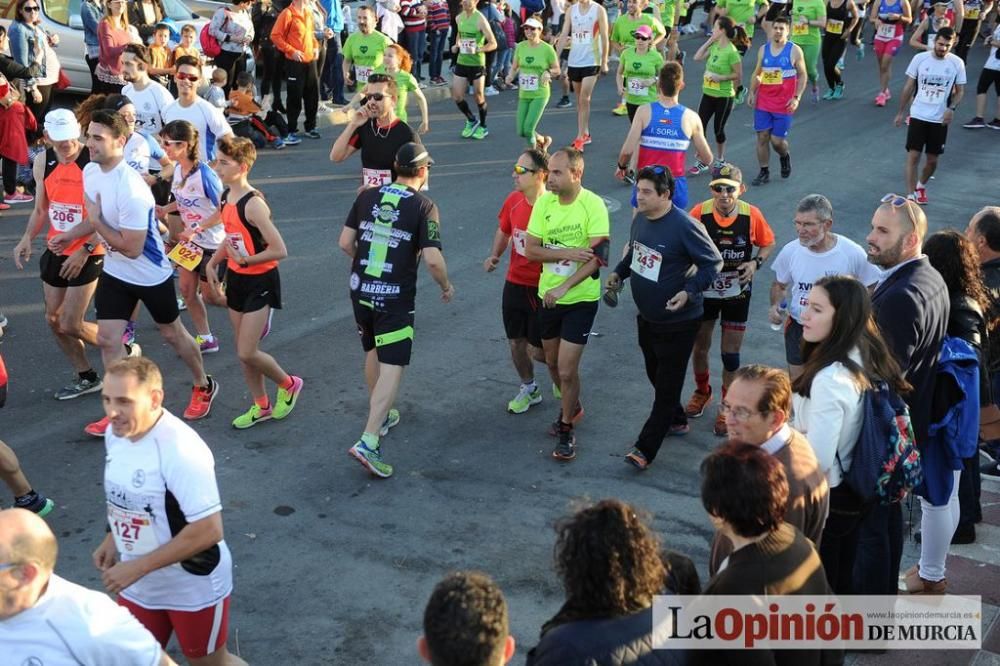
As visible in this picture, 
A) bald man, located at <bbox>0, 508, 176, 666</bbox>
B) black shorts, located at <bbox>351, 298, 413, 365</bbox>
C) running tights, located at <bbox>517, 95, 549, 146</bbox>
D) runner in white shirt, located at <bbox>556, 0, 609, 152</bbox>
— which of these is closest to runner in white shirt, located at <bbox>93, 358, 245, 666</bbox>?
bald man, located at <bbox>0, 508, 176, 666</bbox>

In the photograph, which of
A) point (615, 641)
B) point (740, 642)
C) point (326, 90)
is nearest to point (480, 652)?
point (615, 641)

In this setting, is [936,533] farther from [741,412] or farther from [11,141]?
[11,141]

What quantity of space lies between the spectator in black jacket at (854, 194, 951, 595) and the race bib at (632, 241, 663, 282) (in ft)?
4.77

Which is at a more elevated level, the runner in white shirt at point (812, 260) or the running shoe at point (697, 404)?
the runner in white shirt at point (812, 260)

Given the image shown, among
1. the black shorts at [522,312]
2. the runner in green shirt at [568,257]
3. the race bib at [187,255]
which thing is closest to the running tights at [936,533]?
the runner in green shirt at [568,257]

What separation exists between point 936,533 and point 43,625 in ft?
12.6

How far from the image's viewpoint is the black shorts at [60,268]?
7.06 metres

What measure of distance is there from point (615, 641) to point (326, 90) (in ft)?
48.2

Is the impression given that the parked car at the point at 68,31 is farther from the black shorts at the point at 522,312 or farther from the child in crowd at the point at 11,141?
the black shorts at the point at 522,312

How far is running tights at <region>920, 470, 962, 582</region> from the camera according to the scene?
5062 mm

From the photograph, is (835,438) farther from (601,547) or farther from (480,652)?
(480,652)

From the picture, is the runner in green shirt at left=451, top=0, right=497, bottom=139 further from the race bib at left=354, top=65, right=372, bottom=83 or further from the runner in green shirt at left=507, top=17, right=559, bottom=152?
the race bib at left=354, top=65, right=372, bottom=83

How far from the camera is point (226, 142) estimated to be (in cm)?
666

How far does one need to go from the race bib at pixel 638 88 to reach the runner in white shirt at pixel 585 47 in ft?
4.19
